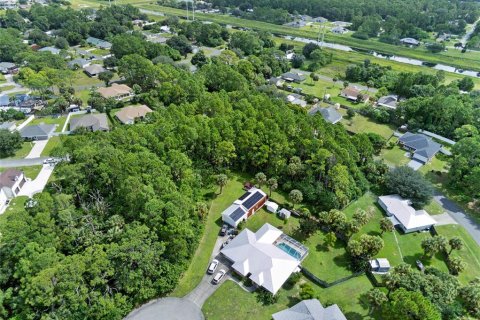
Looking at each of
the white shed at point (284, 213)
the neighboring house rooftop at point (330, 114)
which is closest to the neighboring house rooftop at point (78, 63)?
the neighboring house rooftop at point (330, 114)

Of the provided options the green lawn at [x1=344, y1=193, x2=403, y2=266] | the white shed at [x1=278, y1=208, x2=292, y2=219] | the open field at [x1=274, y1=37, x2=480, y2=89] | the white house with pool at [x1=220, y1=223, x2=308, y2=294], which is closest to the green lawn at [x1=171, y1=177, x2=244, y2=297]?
the white house with pool at [x1=220, y1=223, x2=308, y2=294]

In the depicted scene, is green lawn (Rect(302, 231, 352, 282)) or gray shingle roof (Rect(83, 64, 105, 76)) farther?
gray shingle roof (Rect(83, 64, 105, 76))

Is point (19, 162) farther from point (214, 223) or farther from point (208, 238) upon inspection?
point (208, 238)

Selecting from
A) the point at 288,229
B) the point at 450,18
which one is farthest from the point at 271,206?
the point at 450,18

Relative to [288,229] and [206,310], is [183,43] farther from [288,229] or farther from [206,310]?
[206,310]

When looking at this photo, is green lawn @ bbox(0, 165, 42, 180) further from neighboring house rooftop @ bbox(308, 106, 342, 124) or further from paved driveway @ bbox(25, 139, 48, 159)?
neighboring house rooftop @ bbox(308, 106, 342, 124)

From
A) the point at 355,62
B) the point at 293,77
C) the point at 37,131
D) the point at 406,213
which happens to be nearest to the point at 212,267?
the point at 406,213
